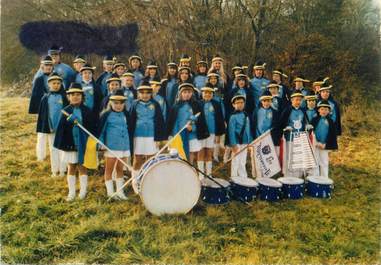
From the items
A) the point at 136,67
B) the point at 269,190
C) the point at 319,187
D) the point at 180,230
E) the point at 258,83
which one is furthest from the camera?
the point at 258,83

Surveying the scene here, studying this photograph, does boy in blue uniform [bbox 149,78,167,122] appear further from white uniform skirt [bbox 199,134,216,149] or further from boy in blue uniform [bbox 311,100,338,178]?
boy in blue uniform [bbox 311,100,338,178]

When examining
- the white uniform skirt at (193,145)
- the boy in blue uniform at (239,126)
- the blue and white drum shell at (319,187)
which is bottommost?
the blue and white drum shell at (319,187)

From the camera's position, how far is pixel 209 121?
7.88m

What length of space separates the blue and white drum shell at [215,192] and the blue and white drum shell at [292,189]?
113cm

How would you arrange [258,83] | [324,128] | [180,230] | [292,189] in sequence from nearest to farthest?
[180,230]
[292,189]
[324,128]
[258,83]

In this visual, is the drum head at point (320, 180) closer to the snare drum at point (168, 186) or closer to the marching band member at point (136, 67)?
the snare drum at point (168, 186)

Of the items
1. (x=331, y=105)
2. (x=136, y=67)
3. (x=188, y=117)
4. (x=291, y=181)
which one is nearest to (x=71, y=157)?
(x=188, y=117)

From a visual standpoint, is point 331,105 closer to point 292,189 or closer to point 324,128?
point 324,128

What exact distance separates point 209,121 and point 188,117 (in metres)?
0.61

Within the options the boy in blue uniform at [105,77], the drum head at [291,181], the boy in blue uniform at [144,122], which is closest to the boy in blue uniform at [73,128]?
the boy in blue uniform at [144,122]

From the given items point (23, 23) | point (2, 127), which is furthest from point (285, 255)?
point (23, 23)

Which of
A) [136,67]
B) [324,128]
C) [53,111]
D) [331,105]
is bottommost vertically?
[324,128]

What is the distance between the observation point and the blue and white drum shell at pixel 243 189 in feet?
23.0

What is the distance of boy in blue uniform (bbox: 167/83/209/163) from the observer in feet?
24.4
